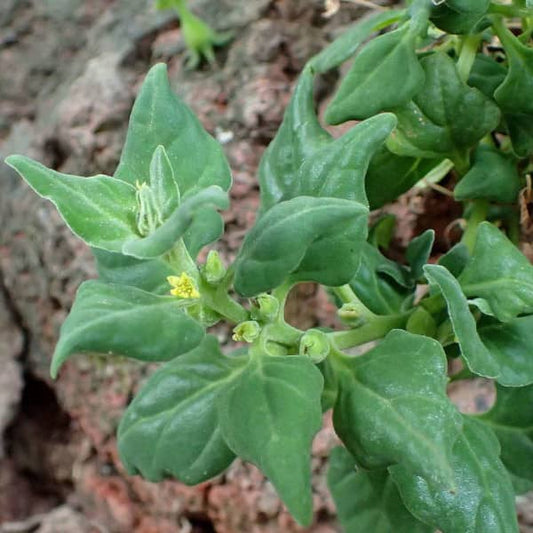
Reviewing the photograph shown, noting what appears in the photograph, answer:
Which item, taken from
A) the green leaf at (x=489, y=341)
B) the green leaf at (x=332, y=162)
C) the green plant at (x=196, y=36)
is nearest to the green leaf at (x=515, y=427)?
the green leaf at (x=489, y=341)

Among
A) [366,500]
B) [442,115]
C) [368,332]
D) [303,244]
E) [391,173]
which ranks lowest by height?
[366,500]

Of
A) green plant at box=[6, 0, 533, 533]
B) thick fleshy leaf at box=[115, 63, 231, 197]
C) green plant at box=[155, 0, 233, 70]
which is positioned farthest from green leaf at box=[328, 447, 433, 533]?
green plant at box=[155, 0, 233, 70]

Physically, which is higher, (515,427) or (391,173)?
(391,173)

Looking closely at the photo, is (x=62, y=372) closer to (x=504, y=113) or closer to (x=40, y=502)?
(x=40, y=502)

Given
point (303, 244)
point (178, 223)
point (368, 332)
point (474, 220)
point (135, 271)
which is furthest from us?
point (474, 220)

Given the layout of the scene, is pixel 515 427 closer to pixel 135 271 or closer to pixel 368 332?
pixel 368 332

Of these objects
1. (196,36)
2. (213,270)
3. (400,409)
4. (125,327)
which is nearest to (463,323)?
(400,409)

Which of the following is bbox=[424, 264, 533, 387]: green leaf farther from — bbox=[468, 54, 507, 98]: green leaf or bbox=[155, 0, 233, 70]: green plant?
bbox=[155, 0, 233, 70]: green plant
